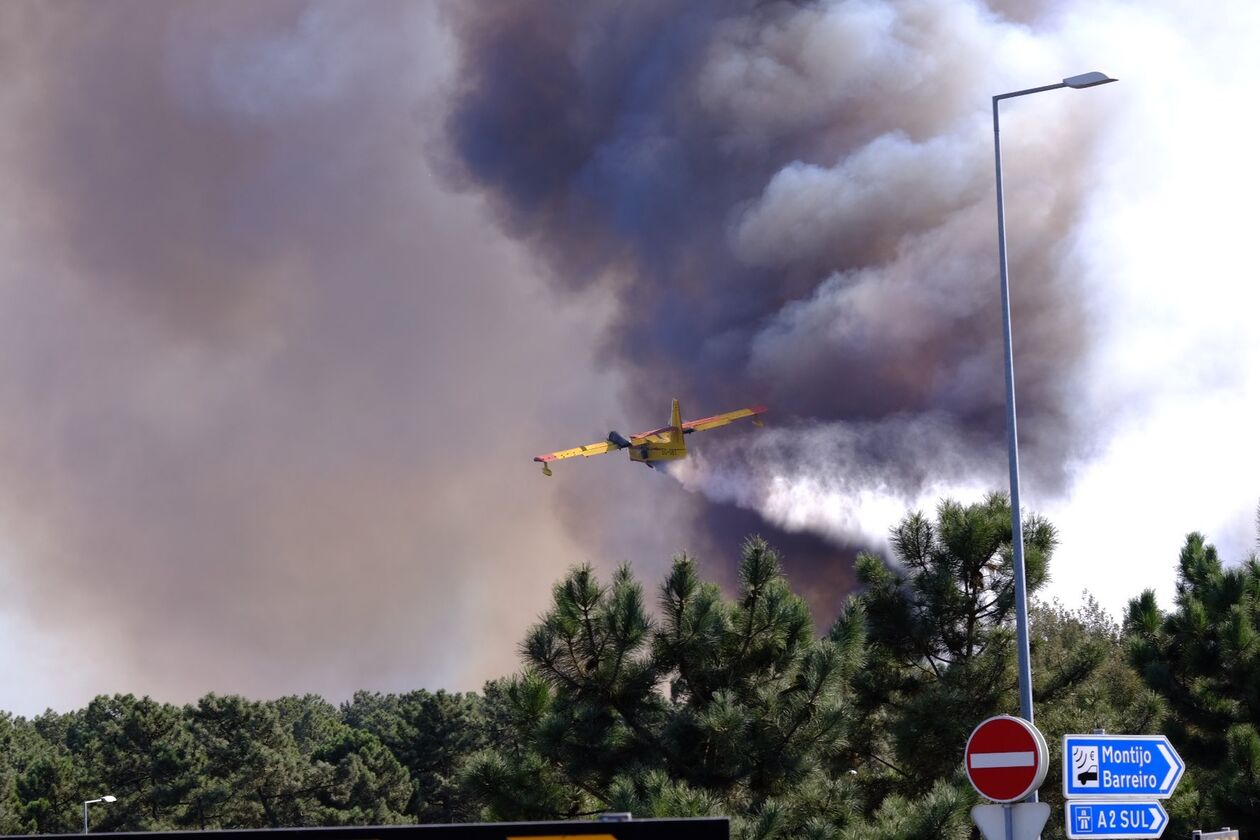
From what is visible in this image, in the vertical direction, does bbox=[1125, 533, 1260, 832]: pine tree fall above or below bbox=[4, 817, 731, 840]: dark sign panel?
above

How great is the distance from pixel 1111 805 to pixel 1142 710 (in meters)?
19.6

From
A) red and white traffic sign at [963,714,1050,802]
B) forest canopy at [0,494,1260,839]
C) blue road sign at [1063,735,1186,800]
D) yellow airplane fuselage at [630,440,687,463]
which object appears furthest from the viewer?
yellow airplane fuselage at [630,440,687,463]

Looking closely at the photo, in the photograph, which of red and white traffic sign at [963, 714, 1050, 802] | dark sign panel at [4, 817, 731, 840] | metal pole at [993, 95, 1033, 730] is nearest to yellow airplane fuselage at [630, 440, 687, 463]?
metal pole at [993, 95, 1033, 730]

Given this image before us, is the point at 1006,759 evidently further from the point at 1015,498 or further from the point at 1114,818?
the point at 1015,498

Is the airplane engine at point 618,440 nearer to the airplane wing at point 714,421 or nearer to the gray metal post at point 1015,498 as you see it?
the airplane wing at point 714,421

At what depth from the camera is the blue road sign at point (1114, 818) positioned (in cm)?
1027

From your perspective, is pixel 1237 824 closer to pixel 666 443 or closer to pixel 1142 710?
pixel 1142 710

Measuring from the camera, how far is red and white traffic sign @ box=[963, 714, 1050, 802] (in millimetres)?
10211

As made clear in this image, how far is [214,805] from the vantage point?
71.1m

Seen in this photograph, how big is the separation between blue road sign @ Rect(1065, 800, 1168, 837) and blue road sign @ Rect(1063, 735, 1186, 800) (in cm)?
7

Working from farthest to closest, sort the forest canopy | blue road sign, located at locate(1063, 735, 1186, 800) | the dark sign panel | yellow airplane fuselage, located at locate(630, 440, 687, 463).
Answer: yellow airplane fuselage, located at locate(630, 440, 687, 463), the forest canopy, blue road sign, located at locate(1063, 735, 1186, 800), the dark sign panel

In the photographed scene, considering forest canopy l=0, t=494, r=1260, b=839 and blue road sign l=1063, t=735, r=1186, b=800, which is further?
forest canopy l=0, t=494, r=1260, b=839

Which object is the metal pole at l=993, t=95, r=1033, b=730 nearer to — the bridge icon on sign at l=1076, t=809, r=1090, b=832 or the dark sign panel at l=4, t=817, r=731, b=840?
the bridge icon on sign at l=1076, t=809, r=1090, b=832

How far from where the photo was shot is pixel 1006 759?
10391mm
